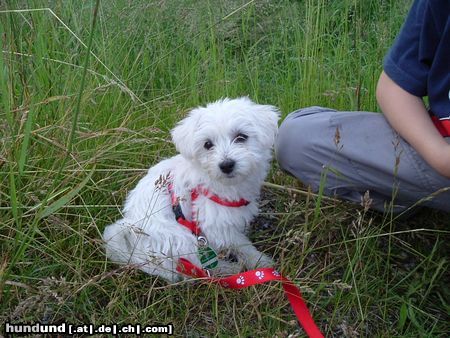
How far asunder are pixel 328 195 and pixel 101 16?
1.47m

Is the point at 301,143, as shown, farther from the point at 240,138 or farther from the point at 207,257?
the point at 207,257

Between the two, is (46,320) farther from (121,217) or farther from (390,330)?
(390,330)

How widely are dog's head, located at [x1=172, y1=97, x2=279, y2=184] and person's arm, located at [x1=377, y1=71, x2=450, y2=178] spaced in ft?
1.29

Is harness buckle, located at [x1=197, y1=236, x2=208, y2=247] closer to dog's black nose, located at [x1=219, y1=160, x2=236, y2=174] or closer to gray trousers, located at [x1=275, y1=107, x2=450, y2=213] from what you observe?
dog's black nose, located at [x1=219, y1=160, x2=236, y2=174]

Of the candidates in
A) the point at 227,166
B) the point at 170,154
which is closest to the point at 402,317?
the point at 227,166

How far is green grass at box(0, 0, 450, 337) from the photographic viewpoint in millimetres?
1524

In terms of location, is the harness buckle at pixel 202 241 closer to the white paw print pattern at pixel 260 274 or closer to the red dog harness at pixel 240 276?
the red dog harness at pixel 240 276

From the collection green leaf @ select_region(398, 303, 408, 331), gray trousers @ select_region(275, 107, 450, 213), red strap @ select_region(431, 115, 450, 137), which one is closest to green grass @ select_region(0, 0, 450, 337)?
green leaf @ select_region(398, 303, 408, 331)

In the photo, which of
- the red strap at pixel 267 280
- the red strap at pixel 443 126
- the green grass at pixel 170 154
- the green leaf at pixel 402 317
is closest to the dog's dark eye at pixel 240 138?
the green grass at pixel 170 154

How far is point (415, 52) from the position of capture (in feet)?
5.38

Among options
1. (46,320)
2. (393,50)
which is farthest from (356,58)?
(46,320)

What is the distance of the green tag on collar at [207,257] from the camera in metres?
1.74

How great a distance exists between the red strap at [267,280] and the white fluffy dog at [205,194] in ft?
0.17

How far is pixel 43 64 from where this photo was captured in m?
2.12
